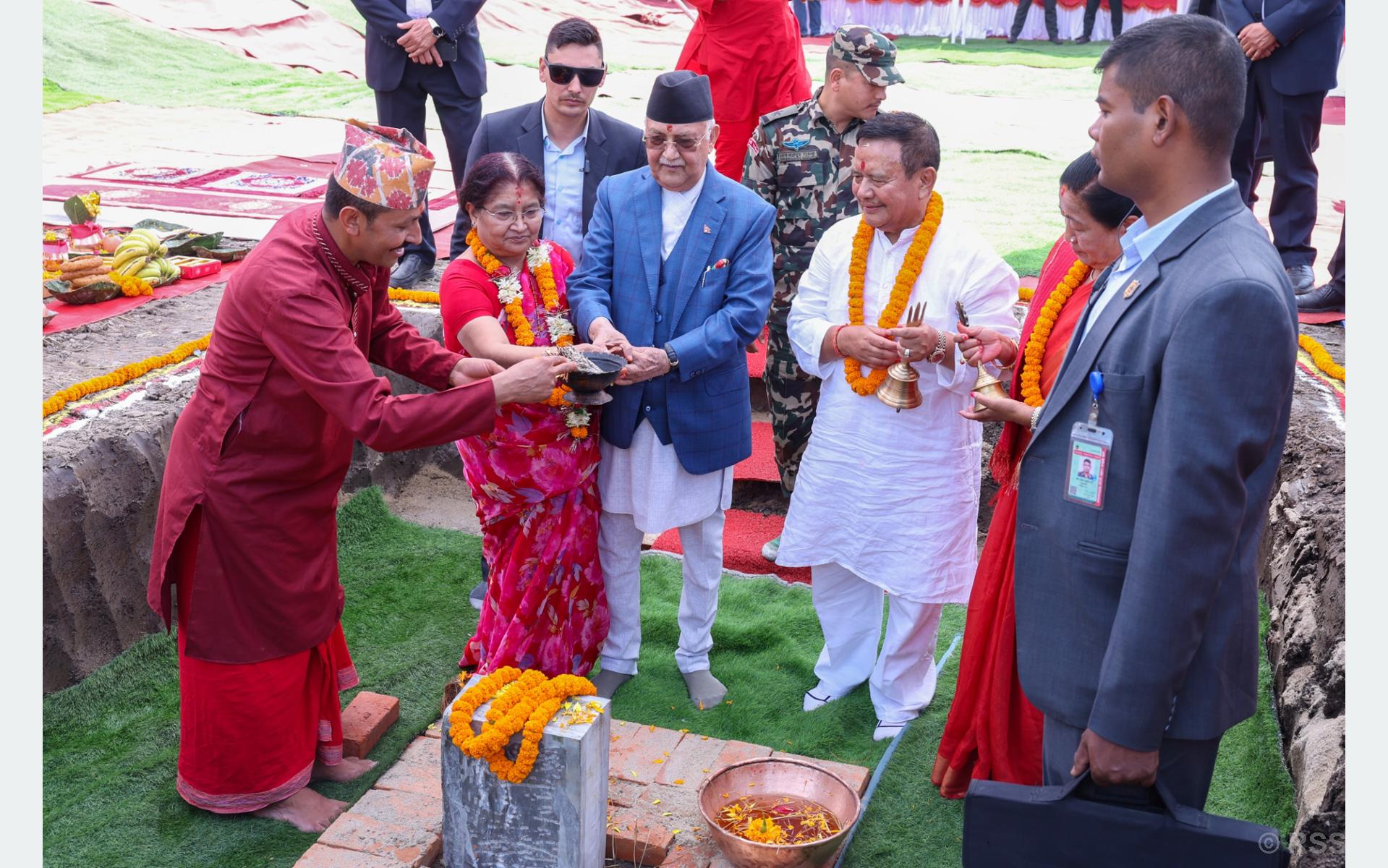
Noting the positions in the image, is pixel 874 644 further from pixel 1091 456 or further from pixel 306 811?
pixel 1091 456

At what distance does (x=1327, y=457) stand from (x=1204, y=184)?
10.3 ft

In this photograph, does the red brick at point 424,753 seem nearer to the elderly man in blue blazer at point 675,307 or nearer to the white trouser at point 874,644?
the white trouser at point 874,644

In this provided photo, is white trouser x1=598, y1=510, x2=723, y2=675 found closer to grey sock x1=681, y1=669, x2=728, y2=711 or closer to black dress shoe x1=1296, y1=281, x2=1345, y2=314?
grey sock x1=681, y1=669, x2=728, y2=711

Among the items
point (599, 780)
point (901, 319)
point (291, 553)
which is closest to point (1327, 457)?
point (901, 319)

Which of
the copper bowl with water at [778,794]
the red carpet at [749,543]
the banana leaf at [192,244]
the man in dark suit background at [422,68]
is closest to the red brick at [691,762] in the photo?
the copper bowl with water at [778,794]

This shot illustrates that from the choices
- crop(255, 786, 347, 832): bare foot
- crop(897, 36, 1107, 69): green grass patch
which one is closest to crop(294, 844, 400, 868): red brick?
crop(255, 786, 347, 832): bare foot

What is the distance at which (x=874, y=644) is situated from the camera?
425 centimetres

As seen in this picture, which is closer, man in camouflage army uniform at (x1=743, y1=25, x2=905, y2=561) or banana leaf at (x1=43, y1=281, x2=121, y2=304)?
man in camouflage army uniform at (x1=743, y1=25, x2=905, y2=561)

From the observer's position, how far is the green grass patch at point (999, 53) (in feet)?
57.4

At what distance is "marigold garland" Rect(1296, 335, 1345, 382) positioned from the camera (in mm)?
5484

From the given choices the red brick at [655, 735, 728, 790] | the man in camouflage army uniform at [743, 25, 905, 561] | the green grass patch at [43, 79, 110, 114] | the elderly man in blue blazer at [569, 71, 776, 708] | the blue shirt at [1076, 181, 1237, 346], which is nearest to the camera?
the blue shirt at [1076, 181, 1237, 346]

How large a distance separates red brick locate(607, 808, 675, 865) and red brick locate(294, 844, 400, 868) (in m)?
0.61

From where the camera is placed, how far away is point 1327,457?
4727 mm

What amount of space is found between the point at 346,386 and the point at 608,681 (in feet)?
5.40
